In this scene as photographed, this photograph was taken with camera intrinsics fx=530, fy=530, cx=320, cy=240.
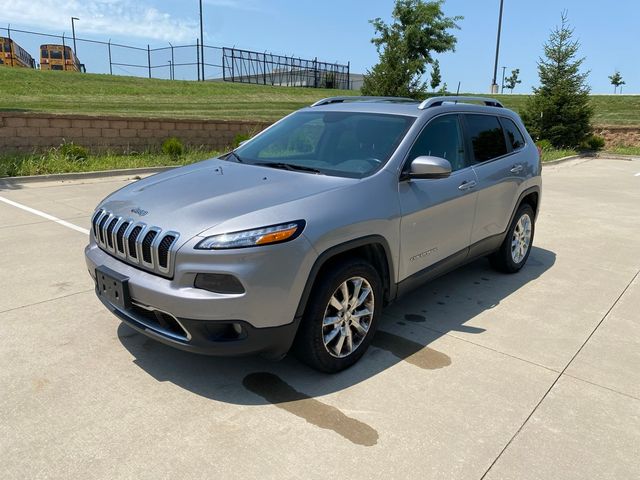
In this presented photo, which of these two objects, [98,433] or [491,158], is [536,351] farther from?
[98,433]

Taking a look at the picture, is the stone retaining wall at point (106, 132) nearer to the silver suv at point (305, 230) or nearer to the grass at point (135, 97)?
the grass at point (135, 97)

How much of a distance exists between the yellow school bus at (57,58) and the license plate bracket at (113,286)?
35.1 metres

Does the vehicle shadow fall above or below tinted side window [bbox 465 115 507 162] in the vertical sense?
below

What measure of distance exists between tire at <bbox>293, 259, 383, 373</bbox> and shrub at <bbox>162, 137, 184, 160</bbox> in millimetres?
10424

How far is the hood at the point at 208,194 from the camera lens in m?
2.92

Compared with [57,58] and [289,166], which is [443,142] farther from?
[57,58]

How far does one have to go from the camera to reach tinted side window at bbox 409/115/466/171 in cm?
391

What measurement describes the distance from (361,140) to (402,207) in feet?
2.25

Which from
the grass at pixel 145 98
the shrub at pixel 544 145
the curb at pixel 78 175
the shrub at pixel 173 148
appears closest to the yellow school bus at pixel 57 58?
the grass at pixel 145 98

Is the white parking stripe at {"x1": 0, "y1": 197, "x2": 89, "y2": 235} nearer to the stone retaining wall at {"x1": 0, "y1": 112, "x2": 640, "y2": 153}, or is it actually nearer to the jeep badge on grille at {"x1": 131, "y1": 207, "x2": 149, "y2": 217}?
the stone retaining wall at {"x1": 0, "y1": 112, "x2": 640, "y2": 153}

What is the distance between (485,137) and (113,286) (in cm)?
341

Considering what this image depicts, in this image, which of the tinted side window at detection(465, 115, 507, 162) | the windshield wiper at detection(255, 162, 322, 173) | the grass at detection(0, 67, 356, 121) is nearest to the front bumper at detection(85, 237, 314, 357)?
the windshield wiper at detection(255, 162, 322, 173)

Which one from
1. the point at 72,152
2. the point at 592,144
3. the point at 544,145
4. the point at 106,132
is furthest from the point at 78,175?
the point at 592,144

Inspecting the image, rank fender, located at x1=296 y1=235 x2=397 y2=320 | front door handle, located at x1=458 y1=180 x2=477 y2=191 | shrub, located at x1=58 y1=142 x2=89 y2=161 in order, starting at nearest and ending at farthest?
fender, located at x1=296 y1=235 x2=397 y2=320 → front door handle, located at x1=458 y1=180 x2=477 y2=191 → shrub, located at x1=58 y1=142 x2=89 y2=161
